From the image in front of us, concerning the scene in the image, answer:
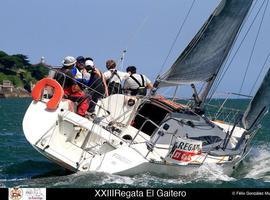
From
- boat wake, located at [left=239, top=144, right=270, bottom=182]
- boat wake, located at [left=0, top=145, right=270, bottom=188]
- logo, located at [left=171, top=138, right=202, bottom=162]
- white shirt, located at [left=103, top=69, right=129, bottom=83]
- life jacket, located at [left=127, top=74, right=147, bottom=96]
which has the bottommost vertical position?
boat wake, located at [left=239, top=144, right=270, bottom=182]

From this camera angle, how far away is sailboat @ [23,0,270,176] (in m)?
12.4

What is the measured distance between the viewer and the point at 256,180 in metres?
13.8

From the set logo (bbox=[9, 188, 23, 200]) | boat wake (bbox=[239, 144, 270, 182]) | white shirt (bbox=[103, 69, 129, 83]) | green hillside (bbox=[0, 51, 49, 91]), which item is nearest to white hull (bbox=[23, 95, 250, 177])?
boat wake (bbox=[239, 144, 270, 182])

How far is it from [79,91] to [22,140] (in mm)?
7818

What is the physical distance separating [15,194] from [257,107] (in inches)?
304

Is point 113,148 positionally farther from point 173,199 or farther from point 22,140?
point 22,140

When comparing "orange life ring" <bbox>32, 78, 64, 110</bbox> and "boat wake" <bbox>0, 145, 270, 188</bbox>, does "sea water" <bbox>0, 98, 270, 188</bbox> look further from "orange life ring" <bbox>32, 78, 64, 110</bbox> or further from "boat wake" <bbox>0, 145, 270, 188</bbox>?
"orange life ring" <bbox>32, 78, 64, 110</bbox>

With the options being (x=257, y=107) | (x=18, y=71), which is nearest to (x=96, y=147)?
(x=257, y=107)

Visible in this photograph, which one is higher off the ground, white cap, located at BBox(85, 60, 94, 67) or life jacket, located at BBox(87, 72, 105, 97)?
white cap, located at BBox(85, 60, 94, 67)

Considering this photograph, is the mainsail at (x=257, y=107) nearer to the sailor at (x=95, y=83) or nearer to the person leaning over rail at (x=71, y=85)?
the sailor at (x=95, y=83)

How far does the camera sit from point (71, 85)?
555 inches

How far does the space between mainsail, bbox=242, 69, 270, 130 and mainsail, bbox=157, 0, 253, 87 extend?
134cm

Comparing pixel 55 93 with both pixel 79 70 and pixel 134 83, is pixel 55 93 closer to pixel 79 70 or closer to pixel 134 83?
pixel 79 70

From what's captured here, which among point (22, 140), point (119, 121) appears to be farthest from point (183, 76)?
point (22, 140)
